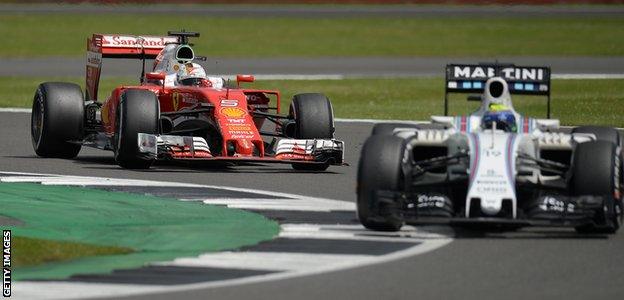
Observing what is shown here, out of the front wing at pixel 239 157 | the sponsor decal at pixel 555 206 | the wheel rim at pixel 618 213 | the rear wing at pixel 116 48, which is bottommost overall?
the wheel rim at pixel 618 213

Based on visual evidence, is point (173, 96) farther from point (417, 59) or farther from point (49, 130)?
point (417, 59)

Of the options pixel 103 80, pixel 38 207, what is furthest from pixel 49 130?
pixel 103 80

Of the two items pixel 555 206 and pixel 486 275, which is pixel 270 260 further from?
pixel 555 206

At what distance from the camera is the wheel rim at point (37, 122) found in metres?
21.6

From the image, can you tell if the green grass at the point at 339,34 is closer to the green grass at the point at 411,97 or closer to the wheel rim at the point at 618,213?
the green grass at the point at 411,97

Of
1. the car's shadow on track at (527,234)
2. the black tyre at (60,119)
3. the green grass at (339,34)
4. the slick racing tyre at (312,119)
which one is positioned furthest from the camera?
the green grass at (339,34)

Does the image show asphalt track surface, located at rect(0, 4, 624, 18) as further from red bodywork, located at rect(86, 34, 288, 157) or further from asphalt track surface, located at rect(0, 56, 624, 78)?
red bodywork, located at rect(86, 34, 288, 157)

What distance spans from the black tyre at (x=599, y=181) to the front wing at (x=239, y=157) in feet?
19.1

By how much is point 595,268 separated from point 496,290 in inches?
54.2

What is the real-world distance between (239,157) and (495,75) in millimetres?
3678

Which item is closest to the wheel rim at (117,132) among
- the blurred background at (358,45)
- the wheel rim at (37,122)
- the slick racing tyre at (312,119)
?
the wheel rim at (37,122)

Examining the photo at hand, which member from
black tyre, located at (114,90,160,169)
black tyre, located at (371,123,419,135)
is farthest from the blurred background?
black tyre, located at (371,123,419,135)

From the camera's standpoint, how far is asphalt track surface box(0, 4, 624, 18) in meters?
65.6

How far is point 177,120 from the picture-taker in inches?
851
